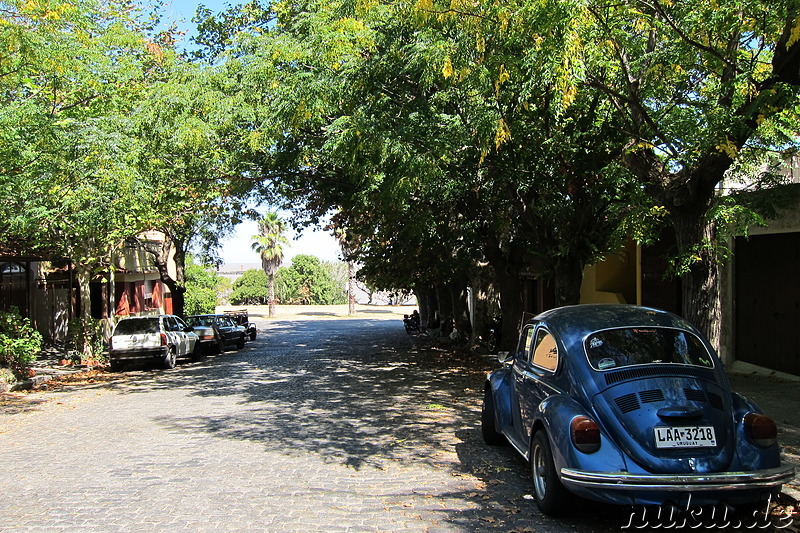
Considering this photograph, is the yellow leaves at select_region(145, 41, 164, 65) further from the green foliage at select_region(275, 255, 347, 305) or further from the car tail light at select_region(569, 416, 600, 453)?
the green foliage at select_region(275, 255, 347, 305)

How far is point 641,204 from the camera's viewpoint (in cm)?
1212

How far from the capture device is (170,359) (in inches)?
789

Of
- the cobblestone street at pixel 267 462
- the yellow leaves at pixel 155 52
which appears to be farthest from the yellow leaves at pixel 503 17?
the yellow leaves at pixel 155 52

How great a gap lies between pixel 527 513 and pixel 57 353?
21.8 meters

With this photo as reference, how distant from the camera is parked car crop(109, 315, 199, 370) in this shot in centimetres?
1917

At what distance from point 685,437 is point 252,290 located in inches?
2729

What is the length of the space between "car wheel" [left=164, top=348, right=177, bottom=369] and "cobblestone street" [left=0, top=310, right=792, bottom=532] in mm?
4366

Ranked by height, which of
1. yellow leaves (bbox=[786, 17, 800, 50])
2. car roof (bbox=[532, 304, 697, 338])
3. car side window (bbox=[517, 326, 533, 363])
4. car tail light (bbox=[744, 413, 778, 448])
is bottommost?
car tail light (bbox=[744, 413, 778, 448])

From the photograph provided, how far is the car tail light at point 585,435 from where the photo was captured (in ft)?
17.6

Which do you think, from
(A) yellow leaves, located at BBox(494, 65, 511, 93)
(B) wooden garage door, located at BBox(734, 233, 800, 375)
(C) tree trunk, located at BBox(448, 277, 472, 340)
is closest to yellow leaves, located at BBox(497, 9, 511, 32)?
(A) yellow leaves, located at BBox(494, 65, 511, 93)

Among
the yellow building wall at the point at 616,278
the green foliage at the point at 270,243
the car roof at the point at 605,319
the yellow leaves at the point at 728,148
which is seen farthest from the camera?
the green foliage at the point at 270,243

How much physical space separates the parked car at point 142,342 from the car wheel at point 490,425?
526 inches

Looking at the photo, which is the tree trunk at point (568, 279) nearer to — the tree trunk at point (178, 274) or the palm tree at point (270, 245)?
the tree trunk at point (178, 274)

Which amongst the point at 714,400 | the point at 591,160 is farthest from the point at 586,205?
the point at 714,400
